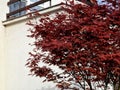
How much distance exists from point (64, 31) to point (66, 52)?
485mm

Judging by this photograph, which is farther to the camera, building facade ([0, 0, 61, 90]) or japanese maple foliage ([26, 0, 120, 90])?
building facade ([0, 0, 61, 90])

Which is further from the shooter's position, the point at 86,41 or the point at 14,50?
the point at 14,50

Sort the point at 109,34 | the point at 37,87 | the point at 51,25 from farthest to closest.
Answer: the point at 37,87 → the point at 51,25 → the point at 109,34

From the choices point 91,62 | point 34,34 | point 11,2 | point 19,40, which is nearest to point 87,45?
point 91,62

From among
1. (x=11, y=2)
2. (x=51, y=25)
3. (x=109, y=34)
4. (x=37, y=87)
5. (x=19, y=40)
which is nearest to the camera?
(x=109, y=34)

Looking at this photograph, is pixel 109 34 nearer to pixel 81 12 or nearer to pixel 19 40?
pixel 81 12

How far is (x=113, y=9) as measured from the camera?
323 inches

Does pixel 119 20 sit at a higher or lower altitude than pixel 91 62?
higher

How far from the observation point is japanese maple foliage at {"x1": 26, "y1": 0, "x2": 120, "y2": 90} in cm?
788

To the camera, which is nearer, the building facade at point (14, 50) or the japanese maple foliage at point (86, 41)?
the japanese maple foliage at point (86, 41)

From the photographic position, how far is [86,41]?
804 centimetres

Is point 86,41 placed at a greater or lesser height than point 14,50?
greater

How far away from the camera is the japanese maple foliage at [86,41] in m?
7.88

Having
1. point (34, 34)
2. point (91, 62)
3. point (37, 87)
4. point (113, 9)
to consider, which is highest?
point (113, 9)
